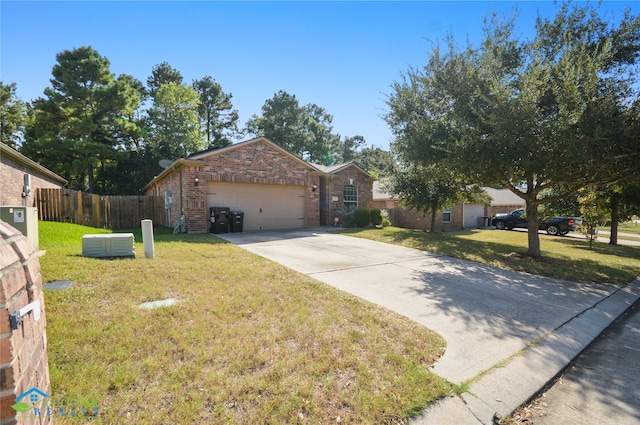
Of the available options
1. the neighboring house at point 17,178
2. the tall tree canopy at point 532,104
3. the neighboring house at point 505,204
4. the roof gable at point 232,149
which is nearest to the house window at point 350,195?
the roof gable at point 232,149

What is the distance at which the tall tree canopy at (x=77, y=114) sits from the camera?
21.7 metres

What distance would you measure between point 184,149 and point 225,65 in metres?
19.4

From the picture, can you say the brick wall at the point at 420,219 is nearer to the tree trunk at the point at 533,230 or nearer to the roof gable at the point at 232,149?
the roof gable at the point at 232,149

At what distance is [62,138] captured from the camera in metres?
23.1

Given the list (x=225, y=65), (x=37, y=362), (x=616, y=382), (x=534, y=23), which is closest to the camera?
(x=37, y=362)

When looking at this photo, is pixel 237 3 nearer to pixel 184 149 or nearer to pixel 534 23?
pixel 534 23

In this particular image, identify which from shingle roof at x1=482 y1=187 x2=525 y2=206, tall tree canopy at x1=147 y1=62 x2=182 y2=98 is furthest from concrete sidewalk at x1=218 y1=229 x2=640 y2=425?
tall tree canopy at x1=147 y1=62 x2=182 y2=98

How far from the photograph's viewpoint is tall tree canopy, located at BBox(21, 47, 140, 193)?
21.7m

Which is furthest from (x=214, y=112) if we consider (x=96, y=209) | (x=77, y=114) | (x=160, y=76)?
(x=96, y=209)

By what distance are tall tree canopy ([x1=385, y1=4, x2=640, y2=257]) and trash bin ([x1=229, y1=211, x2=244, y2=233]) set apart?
24.9 ft

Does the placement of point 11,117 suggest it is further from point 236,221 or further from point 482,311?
point 482,311

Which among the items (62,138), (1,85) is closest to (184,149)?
(62,138)

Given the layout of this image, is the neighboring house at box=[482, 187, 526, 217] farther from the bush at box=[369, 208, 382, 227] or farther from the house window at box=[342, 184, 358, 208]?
the house window at box=[342, 184, 358, 208]

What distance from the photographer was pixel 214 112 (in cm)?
3516
